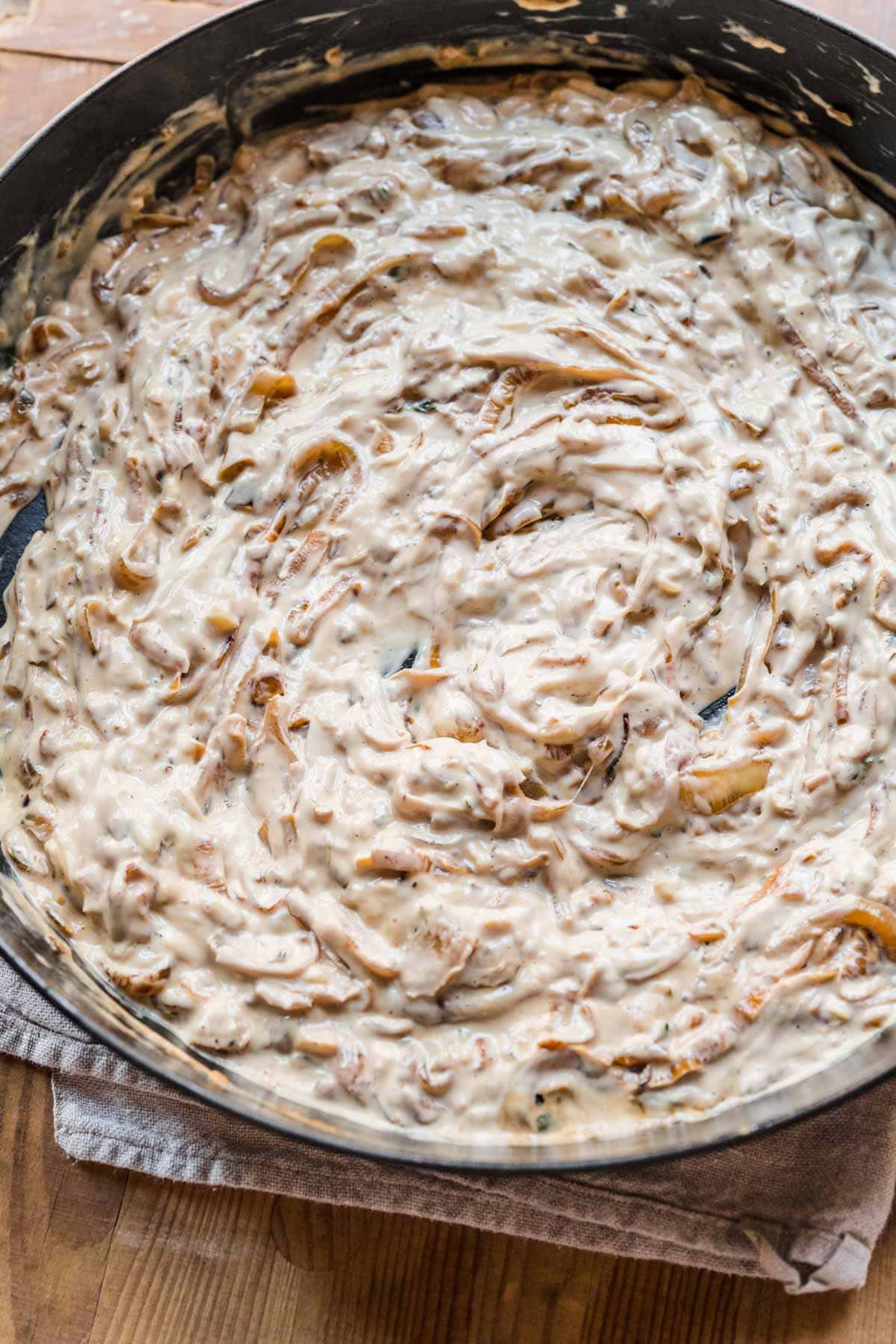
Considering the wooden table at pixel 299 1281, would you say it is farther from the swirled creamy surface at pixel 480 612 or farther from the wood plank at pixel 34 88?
the wood plank at pixel 34 88

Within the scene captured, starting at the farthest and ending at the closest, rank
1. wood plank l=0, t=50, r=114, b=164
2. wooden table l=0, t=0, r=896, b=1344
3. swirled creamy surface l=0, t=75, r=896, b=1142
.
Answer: wood plank l=0, t=50, r=114, b=164
wooden table l=0, t=0, r=896, b=1344
swirled creamy surface l=0, t=75, r=896, b=1142

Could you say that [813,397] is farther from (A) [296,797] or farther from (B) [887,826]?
(A) [296,797]

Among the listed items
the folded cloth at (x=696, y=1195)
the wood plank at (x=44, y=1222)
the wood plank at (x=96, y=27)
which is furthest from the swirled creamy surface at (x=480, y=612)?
the wood plank at (x=44, y=1222)

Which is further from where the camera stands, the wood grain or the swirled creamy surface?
the wood grain

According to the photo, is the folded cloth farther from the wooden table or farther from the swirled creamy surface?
the swirled creamy surface

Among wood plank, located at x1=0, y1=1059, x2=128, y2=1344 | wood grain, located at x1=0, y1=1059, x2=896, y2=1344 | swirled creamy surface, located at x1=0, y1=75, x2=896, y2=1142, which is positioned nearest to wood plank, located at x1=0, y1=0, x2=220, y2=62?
swirled creamy surface, located at x1=0, y1=75, x2=896, y2=1142

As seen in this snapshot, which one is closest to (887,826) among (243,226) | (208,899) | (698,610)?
(698,610)
